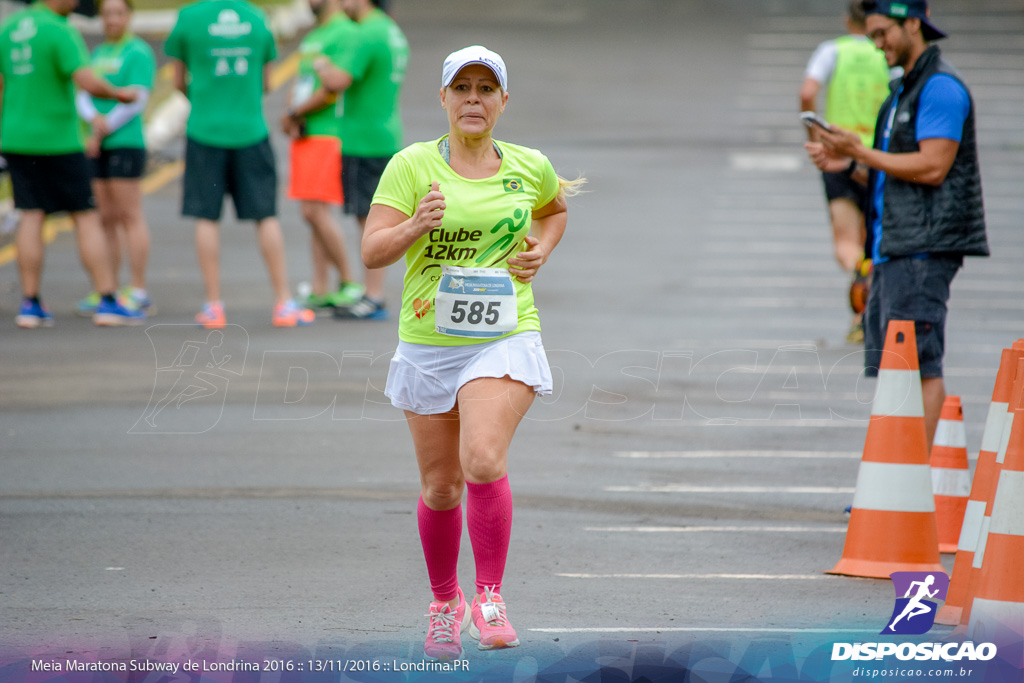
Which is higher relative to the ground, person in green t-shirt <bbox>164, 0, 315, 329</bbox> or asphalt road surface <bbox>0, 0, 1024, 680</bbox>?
person in green t-shirt <bbox>164, 0, 315, 329</bbox>

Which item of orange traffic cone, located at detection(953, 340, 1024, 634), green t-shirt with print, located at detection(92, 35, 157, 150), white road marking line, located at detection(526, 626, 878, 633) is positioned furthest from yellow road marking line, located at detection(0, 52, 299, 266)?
orange traffic cone, located at detection(953, 340, 1024, 634)

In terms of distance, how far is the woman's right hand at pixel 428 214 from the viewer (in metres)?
4.61

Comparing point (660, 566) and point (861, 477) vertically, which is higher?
point (861, 477)

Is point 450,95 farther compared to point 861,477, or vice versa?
point 861,477

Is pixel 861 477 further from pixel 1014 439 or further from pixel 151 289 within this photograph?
pixel 151 289

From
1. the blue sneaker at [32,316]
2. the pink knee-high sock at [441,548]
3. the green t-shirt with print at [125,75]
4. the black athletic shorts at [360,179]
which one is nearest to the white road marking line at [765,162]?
the black athletic shorts at [360,179]

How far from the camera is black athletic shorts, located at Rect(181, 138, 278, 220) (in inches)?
438

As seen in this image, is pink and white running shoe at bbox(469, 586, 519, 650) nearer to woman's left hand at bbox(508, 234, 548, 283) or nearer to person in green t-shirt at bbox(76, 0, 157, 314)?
woman's left hand at bbox(508, 234, 548, 283)

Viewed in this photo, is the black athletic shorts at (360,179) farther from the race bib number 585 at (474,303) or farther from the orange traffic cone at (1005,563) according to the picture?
the orange traffic cone at (1005,563)

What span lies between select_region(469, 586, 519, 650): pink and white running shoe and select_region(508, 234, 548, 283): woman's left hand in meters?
1.07

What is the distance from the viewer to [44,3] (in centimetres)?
1114

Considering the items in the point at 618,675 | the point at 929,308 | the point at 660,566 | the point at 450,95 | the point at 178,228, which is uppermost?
the point at 450,95

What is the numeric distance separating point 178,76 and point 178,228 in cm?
538

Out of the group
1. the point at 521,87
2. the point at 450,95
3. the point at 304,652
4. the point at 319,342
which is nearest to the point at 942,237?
the point at 450,95
